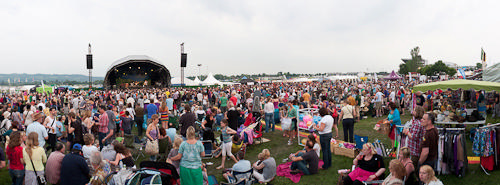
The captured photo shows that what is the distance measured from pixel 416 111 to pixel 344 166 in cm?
197

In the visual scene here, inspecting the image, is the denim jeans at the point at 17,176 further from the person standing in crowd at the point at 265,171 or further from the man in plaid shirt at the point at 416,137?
the man in plaid shirt at the point at 416,137

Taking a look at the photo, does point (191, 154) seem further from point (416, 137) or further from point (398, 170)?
point (416, 137)

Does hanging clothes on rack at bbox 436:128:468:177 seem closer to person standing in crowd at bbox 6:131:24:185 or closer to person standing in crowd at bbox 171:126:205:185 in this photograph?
person standing in crowd at bbox 171:126:205:185

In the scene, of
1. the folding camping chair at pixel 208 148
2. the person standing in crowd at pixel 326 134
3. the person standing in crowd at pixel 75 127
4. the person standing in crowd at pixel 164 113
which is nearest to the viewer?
the person standing in crowd at pixel 326 134

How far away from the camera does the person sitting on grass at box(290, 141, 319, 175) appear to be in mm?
5168

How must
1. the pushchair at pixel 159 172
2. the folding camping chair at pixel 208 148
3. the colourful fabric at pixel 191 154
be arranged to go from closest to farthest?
the pushchair at pixel 159 172
the colourful fabric at pixel 191 154
the folding camping chair at pixel 208 148

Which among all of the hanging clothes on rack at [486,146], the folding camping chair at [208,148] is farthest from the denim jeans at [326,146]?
the folding camping chair at [208,148]

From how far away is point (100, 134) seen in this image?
6430 mm

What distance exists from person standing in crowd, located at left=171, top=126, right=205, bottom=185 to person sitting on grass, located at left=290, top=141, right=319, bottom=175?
6.77 feet

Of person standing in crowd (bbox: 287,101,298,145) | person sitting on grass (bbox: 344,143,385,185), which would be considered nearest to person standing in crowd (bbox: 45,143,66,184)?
person sitting on grass (bbox: 344,143,385,185)

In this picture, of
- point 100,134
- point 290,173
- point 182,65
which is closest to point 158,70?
point 182,65

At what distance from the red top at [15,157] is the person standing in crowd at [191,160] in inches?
94.3

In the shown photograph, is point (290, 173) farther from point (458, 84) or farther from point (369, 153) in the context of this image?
point (458, 84)

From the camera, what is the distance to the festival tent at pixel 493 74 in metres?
9.28
